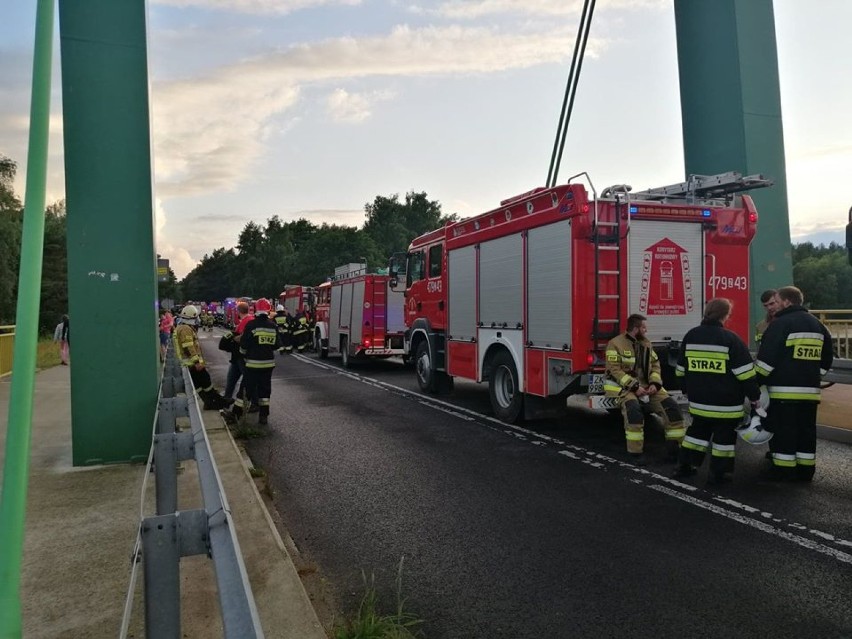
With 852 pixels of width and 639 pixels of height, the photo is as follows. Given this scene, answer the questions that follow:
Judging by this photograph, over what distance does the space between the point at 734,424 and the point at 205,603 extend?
439 cm

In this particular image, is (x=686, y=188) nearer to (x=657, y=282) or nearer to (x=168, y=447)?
(x=657, y=282)

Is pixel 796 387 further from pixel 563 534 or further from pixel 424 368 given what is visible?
pixel 424 368

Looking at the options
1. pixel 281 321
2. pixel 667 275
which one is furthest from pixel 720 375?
pixel 281 321

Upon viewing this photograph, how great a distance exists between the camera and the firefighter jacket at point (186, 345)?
29.8ft

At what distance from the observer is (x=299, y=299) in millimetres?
27875

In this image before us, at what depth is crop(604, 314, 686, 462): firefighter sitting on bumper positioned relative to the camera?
21.7 feet

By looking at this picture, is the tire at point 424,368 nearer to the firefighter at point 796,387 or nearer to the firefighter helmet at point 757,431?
the firefighter helmet at point 757,431

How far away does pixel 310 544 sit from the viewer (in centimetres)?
452

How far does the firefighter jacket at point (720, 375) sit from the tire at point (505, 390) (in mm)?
2912

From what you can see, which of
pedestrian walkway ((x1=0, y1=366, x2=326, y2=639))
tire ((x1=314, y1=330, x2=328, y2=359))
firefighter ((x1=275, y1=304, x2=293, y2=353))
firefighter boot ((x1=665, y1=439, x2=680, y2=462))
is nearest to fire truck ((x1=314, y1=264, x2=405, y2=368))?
firefighter ((x1=275, y1=304, x2=293, y2=353))

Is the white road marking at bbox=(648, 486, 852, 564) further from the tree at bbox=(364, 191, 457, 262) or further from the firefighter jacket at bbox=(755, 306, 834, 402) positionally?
the tree at bbox=(364, 191, 457, 262)

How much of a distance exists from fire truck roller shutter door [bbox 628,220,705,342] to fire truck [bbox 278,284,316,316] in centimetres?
1796

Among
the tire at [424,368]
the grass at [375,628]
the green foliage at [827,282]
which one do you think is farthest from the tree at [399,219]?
the grass at [375,628]

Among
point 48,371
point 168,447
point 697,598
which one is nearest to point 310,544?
point 168,447
